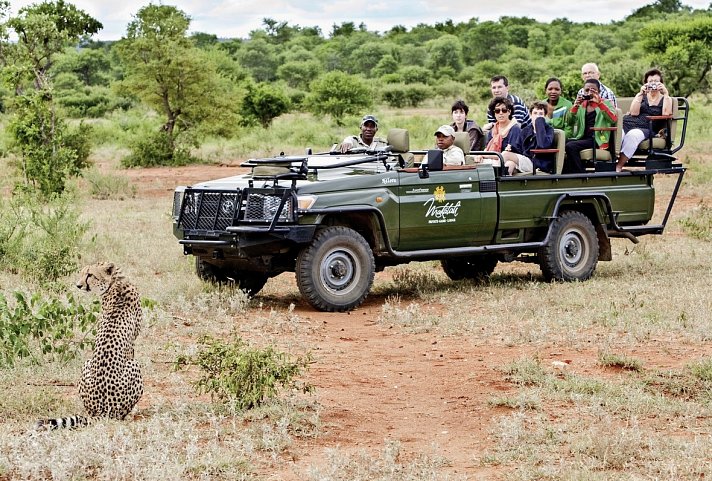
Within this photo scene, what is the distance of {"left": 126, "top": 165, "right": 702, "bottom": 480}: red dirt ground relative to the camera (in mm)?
5801

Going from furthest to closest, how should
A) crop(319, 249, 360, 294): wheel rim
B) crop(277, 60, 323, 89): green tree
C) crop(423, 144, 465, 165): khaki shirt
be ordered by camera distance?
crop(277, 60, 323, 89): green tree → crop(423, 144, 465, 165): khaki shirt → crop(319, 249, 360, 294): wheel rim

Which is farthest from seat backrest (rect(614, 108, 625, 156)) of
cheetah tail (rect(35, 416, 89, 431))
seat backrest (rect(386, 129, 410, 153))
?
cheetah tail (rect(35, 416, 89, 431))

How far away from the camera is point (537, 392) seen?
6.80 m

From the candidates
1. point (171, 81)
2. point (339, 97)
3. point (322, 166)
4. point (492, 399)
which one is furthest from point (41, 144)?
point (339, 97)

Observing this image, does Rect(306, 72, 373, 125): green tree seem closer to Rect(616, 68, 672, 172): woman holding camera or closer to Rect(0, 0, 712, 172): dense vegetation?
Rect(0, 0, 712, 172): dense vegetation

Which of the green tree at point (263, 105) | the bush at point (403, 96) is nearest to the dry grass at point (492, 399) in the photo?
the green tree at point (263, 105)

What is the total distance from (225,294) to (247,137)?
20.5 m

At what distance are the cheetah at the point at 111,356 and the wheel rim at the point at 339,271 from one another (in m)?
3.66

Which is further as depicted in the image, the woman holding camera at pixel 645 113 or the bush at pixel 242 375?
the woman holding camera at pixel 645 113

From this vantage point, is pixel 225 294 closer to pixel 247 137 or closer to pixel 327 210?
pixel 327 210

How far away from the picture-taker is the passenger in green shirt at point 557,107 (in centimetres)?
1156

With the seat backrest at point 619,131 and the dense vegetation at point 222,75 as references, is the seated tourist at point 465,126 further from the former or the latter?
the dense vegetation at point 222,75

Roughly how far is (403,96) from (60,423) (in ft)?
129

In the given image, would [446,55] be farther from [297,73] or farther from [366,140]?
[366,140]
